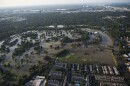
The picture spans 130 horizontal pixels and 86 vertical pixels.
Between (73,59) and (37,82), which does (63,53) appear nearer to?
(73,59)

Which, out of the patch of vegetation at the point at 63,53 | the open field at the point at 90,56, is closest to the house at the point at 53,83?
the open field at the point at 90,56

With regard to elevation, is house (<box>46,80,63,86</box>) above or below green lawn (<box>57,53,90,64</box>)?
below

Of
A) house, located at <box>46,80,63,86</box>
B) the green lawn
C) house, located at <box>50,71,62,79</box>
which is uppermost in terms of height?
the green lawn

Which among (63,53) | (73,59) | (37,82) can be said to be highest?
(63,53)

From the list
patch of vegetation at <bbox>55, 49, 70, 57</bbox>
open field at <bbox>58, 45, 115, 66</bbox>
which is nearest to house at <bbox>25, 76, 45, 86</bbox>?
open field at <bbox>58, 45, 115, 66</bbox>

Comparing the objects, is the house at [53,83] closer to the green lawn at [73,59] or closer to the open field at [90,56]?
the green lawn at [73,59]

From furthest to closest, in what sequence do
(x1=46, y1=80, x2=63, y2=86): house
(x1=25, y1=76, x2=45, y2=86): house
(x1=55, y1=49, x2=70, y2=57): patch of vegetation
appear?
(x1=55, y1=49, x2=70, y2=57): patch of vegetation < (x1=25, y1=76, x2=45, y2=86): house < (x1=46, y1=80, x2=63, y2=86): house

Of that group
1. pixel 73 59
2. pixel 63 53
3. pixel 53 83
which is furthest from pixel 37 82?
pixel 63 53

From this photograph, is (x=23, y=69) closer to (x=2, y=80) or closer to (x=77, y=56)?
(x=2, y=80)

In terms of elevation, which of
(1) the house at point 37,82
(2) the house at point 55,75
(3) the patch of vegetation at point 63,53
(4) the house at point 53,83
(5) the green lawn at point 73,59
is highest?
(3) the patch of vegetation at point 63,53

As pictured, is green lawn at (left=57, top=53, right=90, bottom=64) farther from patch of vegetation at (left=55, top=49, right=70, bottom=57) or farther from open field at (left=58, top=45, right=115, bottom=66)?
patch of vegetation at (left=55, top=49, right=70, bottom=57)

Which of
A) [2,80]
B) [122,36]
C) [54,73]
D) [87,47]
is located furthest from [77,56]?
[122,36]

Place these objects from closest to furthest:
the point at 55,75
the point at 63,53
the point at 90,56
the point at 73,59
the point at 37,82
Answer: the point at 37,82 → the point at 55,75 → the point at 73,59 → the point at 90,56 → the point at 63,53
